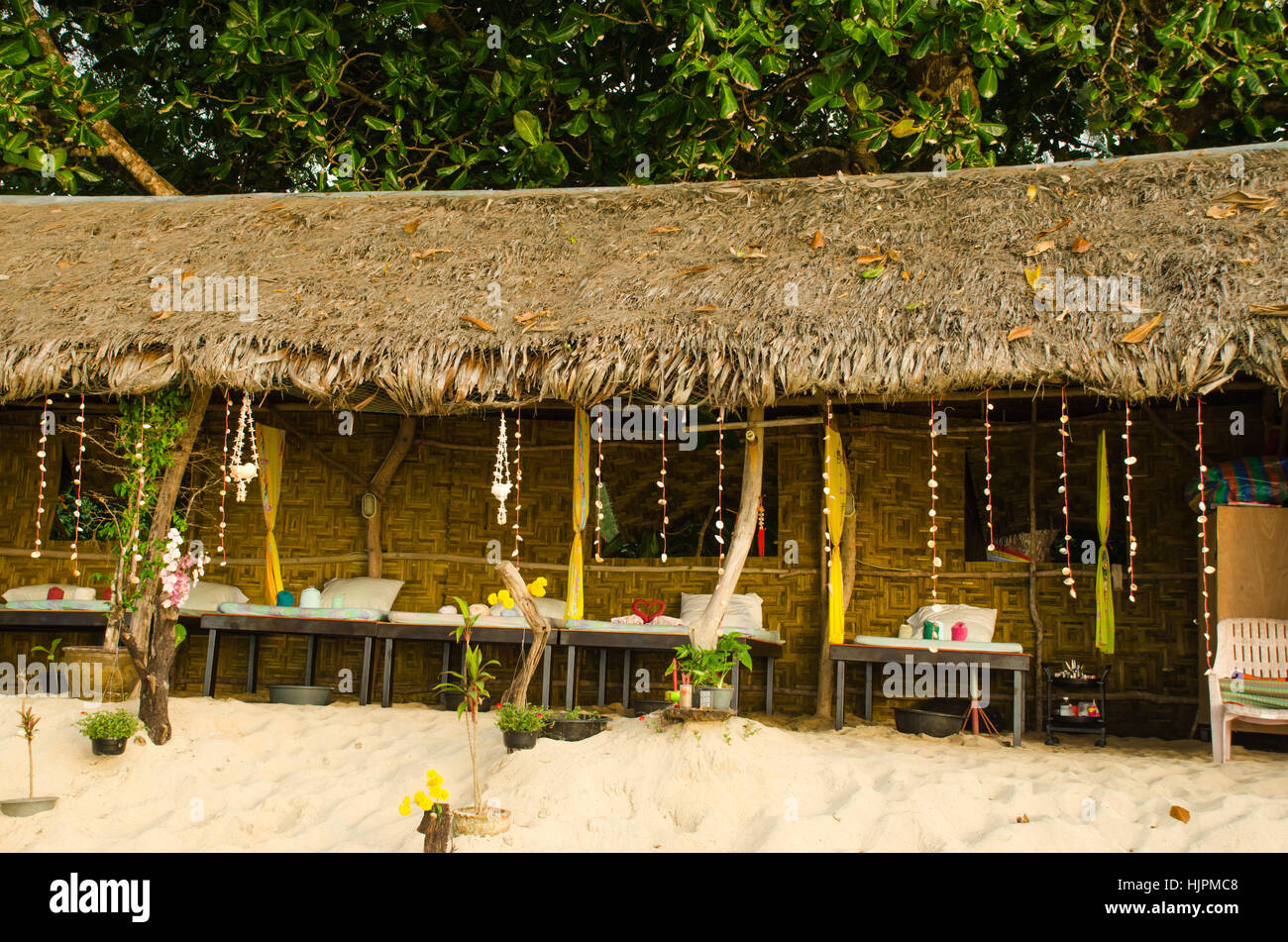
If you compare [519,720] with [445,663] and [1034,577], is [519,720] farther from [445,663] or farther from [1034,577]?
[1034,577]

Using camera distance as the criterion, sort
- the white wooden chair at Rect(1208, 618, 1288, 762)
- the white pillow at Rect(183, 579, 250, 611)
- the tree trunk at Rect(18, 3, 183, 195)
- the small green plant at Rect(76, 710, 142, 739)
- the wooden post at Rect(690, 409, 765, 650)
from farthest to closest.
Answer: the tree trunk at Rect(18, 3, 183, 195) → the white pillow at Rect(183, 579, 250, 611) → the white wooden chair at Rect(1208, 618, 1288, 762) → the wooden post at Rect(690, 409, 765, 650) → the small green plant at Rect(76, 710, 142, 739)

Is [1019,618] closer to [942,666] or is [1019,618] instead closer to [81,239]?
[942,666]

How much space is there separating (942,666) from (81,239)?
5365 millimetres

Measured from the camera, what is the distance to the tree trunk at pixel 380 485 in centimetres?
727

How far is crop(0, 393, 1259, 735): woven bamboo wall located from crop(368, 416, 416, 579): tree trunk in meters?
0.09

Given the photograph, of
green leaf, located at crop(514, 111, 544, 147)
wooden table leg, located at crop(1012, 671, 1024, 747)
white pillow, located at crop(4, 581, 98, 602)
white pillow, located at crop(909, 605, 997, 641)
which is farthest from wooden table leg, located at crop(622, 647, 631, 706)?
green leaf, located at crop(514, 111, 544, 147)

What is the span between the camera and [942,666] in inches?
244

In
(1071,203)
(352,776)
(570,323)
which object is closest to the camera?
(352,776)

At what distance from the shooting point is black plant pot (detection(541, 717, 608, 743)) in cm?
528

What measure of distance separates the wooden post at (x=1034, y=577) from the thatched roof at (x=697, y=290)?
4.54 feet

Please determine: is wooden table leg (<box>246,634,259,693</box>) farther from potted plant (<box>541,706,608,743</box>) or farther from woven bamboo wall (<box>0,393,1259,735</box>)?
potted plant (<box>541,706,608,743</box>)

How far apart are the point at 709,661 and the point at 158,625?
8.37 ft
